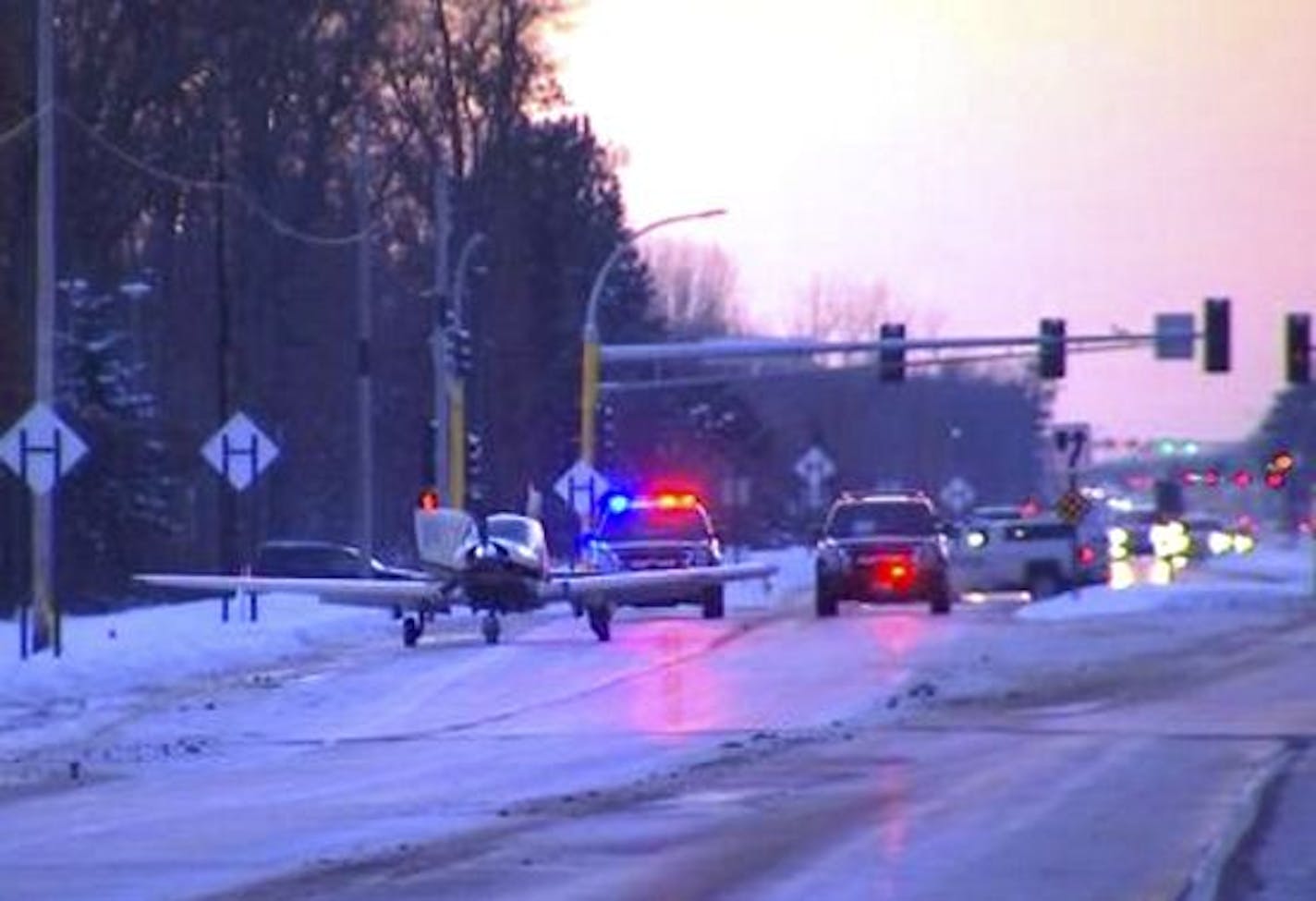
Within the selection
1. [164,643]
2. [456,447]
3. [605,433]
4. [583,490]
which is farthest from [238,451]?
[605,433]

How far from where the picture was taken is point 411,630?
154 ft

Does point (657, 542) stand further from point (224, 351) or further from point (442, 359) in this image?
point (442, 359)

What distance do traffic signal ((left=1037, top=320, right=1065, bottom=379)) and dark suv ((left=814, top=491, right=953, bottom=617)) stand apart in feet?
36.4

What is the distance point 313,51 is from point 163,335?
42.0ft

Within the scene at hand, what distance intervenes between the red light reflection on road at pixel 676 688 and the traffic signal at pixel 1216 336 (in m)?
17.0

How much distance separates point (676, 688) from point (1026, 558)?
30072 mm

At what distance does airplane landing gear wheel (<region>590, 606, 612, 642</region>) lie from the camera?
46.8m

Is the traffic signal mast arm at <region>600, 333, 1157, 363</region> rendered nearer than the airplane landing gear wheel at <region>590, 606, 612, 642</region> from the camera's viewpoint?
No

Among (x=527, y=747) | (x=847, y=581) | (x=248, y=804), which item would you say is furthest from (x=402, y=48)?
(x=248, y=804)

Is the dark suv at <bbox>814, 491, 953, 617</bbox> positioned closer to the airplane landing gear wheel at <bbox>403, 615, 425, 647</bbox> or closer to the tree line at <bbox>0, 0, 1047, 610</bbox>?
the airplane landing gear wheel at <bbox>403, 615, 425, 647</bbox>

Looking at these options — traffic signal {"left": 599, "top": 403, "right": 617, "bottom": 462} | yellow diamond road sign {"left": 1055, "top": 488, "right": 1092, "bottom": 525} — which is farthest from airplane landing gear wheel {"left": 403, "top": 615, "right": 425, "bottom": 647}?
traffic signal {"left": 599, "top": 403, "right": 617, "bottom": 462}

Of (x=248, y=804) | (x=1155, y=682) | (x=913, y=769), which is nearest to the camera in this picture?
(x=248, y=804)

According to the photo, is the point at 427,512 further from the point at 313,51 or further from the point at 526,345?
the point at 526,345

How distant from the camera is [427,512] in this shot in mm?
48125
